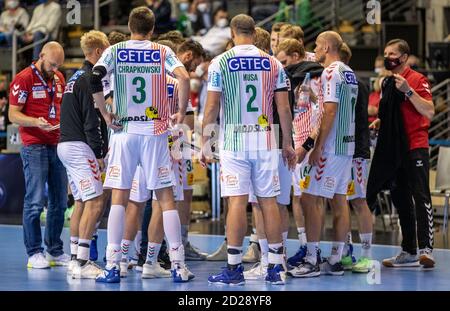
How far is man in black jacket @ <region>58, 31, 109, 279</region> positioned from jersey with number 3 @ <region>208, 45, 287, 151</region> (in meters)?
1.20

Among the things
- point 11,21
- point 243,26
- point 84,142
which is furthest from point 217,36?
point 243,26

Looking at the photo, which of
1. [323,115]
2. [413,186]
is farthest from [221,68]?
[413,186]

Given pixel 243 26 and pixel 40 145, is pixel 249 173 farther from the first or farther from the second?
pixel 40 145

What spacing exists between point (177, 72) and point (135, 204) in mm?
1328

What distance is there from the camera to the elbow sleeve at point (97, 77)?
847cm

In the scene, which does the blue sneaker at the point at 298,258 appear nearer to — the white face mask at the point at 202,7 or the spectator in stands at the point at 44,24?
the spectator in stands at the point at 44,24

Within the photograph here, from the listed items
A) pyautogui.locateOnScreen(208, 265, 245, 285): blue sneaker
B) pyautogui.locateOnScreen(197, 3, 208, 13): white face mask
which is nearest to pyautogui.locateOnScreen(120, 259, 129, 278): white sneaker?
pyautogui.locateOnScreen(208, 265, 245, 285): blue sneaker

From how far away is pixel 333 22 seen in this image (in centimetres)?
1869

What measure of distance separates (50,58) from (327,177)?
2.76 meters

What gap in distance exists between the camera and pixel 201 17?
20.2 meters

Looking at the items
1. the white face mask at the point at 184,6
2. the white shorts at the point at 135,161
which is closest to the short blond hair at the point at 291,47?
the white shorts at the point at 135,161

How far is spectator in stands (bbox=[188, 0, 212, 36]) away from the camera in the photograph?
20.1m

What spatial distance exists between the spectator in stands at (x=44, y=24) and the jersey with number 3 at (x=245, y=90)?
10.1 metres

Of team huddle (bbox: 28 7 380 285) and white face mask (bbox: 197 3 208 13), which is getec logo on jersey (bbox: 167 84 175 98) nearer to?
team huddle (bbox: 28 7 380 285)
